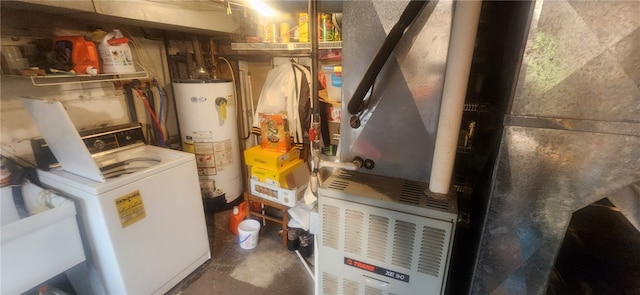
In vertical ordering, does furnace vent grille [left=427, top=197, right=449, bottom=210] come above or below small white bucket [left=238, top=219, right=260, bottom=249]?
above

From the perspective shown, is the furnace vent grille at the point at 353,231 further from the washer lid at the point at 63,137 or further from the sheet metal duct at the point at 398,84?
the washer lid at the point at 63,137

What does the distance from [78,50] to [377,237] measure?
204cm

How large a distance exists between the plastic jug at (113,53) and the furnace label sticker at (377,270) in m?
1.91

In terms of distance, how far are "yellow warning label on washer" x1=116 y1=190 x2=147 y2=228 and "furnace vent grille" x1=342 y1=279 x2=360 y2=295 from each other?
1.29m

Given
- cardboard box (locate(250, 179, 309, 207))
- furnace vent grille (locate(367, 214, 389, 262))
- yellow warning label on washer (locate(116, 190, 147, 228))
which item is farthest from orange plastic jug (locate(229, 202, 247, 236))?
furnace vent grille (locate(367, 214, 389, 262))

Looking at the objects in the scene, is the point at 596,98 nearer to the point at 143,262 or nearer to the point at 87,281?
the point at 143,262

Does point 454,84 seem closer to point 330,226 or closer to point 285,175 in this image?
point 330,226

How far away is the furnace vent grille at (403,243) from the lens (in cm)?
92

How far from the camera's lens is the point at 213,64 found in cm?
273

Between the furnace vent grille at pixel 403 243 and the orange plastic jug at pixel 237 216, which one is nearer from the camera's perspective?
the furnace vent grille at pixel 403 243

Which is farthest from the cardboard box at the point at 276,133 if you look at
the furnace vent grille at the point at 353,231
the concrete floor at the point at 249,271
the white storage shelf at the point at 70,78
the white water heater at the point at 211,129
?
the furnace vent grille at the point at 353,231

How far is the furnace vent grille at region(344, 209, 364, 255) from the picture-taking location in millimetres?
990

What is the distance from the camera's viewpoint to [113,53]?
69.6 inches

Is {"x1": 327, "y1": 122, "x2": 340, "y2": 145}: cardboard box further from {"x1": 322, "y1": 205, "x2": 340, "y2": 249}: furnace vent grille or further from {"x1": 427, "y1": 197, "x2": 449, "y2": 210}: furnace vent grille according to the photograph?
{"x1": 427, "y1": 197, "x2": 449, "y2": 210}: furnace vent grille
